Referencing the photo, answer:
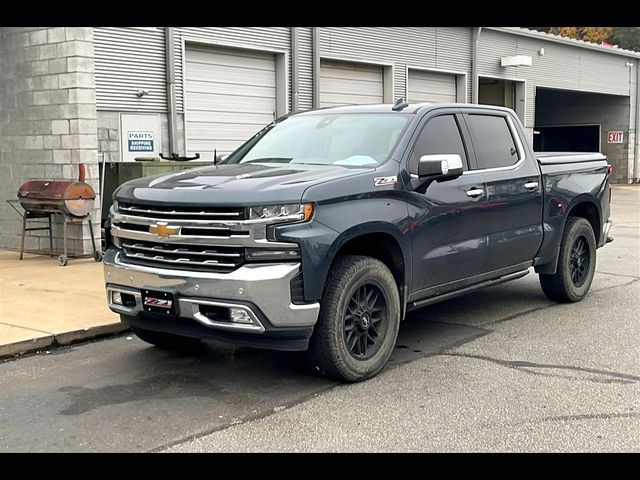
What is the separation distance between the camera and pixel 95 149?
35.8ft

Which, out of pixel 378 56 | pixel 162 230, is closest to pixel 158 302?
pixel 162 230

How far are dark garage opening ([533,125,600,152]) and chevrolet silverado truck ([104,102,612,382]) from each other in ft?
86.0

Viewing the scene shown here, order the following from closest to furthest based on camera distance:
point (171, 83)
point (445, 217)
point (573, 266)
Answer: point (445, 217) < point (573, 266) < point (171, 83)

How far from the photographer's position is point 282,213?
16.4ft

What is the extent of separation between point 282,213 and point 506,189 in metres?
2.75

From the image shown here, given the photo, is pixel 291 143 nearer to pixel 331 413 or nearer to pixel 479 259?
pixel 479 259

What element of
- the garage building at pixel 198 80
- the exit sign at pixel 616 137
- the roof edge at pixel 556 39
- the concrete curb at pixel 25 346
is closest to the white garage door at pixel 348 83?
the garage building at pixel 198 80

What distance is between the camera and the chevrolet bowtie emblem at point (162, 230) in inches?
203

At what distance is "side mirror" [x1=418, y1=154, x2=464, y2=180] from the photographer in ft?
19.1

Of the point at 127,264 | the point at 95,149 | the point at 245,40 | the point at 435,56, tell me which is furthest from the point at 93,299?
the point at 435,56

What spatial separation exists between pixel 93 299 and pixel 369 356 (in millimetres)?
3671

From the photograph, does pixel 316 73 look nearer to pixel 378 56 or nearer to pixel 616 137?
pixel 378 56

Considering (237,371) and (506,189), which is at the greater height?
(506,189)

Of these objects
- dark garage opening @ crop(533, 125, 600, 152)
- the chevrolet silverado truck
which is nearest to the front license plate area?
the chevrolet silverado truck
